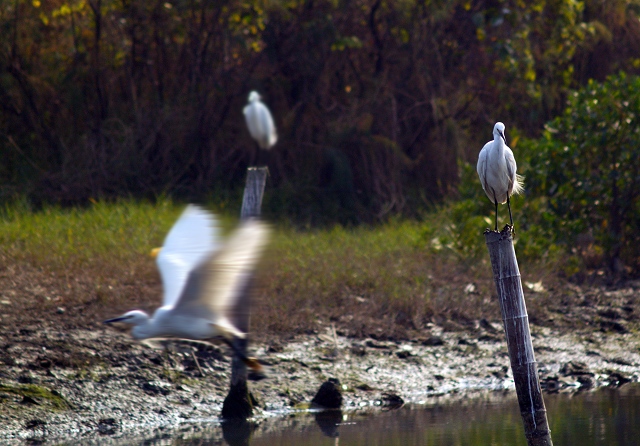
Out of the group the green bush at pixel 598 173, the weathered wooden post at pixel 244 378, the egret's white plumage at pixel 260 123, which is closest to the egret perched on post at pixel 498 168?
the weathered wooden post at pixel 244 378

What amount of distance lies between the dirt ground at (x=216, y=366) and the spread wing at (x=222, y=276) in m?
0.90

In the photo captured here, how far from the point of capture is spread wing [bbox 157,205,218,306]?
4.26m

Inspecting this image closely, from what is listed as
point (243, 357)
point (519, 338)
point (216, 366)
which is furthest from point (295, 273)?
point (519, 338)

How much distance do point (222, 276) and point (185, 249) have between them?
0.76ft

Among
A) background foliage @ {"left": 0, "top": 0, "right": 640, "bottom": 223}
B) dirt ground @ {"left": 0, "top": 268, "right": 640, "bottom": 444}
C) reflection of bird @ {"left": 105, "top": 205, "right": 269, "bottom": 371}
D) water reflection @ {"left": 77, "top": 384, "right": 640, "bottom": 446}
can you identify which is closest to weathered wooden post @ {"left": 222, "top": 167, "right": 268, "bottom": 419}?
water reflection @ {"left": 77, "top": 384, "right": 640, "bottom": 446}

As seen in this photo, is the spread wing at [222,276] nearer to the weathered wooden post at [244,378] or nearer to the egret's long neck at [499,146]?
the weathered wooden post at [244,378]

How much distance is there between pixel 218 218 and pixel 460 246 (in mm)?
4534

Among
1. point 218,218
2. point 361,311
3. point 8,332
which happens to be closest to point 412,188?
point 361,311

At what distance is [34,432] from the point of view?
5270mm

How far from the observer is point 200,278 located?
4.27 metres

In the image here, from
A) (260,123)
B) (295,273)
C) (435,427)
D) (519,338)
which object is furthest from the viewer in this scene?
(260,123)

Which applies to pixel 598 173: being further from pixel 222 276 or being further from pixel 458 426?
pixel 222 276

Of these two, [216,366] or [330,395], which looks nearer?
[330,395]

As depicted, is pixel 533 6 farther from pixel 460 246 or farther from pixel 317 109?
pixel 460 246
